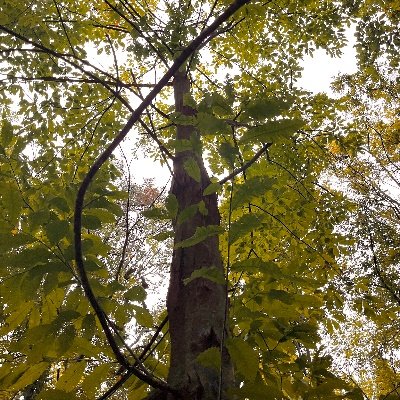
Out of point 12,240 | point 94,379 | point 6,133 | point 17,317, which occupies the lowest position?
point 94,379

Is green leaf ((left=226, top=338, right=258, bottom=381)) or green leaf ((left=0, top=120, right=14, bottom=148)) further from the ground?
green leaf ((left=0, top=120, right=14, bottom=148))

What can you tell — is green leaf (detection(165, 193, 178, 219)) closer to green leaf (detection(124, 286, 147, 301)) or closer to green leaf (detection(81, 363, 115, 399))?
green leaf (detection(124, 286, 147, 301))

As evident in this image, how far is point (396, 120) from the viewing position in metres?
10.3

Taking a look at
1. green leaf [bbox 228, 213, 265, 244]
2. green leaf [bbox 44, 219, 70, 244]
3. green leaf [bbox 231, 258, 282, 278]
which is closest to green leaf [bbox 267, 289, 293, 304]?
green leaf [bbox 231, 258, 282, 278]

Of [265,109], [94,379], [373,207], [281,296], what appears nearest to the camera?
[265,109]

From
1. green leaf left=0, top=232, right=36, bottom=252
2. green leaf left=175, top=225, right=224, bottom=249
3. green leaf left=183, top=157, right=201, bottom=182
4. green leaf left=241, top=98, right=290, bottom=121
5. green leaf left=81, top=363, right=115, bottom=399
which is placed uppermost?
green leaf left=241, top=98, right=290, bottom=121

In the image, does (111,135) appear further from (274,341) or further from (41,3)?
(274,341)

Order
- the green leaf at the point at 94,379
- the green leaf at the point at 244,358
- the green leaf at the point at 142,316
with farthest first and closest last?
the green leaf at the point at 142,316 → the green leaf at the point at 94,379 → the green leaf at the point at 244,358

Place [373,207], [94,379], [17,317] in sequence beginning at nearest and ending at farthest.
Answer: [94,379] → [17,317] → [373,207]

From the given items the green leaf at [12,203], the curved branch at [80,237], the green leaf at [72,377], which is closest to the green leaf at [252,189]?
the curved branch at [80,237]

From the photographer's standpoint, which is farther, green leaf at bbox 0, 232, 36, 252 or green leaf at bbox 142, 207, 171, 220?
green leaf at bbox 142, 207, 171, 220

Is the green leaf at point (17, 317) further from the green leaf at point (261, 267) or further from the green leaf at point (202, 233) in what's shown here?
the green leaf at point (261, 267)

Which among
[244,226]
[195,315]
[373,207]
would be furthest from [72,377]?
[373,207]

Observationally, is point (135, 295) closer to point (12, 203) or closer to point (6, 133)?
point (12, 203)
